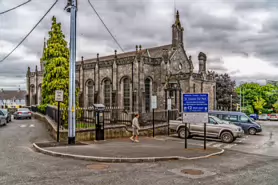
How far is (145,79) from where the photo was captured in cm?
2989

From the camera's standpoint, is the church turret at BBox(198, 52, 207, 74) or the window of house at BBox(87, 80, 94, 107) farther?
the window of house at BBox(87, 80, 94, 107)

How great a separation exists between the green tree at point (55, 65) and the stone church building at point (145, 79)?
6.34 meters

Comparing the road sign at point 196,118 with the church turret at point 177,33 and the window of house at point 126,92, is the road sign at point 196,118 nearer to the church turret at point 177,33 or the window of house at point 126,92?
the window of house at point 126,92

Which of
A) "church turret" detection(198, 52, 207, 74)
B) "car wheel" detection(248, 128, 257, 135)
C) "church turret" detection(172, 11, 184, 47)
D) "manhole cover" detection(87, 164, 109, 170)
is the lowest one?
"car wheel" detection(248, 128, 257, 135)

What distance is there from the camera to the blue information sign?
13.0m

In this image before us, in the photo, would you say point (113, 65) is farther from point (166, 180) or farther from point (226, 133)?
point (166, 180)

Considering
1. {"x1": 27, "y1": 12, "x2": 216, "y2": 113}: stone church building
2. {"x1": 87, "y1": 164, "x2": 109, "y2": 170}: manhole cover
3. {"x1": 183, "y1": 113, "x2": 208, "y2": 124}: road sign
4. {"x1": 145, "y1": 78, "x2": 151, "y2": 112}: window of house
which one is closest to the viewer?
{"x1": 87, "y1": 164, "x2": 109, "y2": 170}: manhole cover

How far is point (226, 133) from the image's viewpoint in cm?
1773

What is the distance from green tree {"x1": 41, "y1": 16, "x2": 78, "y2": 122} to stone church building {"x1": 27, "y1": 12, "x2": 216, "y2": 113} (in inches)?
250

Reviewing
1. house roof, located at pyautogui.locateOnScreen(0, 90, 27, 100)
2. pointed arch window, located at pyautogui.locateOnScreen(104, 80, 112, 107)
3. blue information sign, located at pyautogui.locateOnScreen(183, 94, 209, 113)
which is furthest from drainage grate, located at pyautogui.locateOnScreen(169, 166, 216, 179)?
house roof, located at pyautogui.locateOnScreen(0, 90, 27, 100)

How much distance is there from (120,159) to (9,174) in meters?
3.83

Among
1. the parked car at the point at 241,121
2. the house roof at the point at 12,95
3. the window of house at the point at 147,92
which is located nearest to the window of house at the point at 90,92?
the window of house at the point at 147,92

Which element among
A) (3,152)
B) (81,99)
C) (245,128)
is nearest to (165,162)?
(3,152)

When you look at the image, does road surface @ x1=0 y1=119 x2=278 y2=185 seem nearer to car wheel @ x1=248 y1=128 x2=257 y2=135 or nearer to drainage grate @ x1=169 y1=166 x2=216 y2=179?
drainage grate @ x1=169 y1=166 x2=216 y2=179
